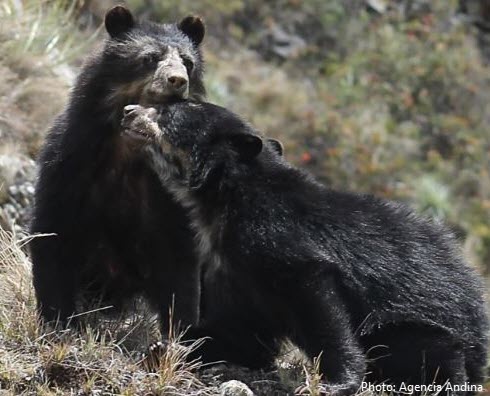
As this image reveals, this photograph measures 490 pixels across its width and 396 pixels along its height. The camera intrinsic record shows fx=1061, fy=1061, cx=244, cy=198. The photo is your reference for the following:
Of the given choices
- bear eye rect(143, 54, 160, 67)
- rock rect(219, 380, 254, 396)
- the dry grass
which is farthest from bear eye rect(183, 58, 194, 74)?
rock rect(219, 380, 254, 396)

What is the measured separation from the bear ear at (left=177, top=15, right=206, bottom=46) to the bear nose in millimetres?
774

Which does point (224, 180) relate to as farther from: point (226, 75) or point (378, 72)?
point (378, 72)

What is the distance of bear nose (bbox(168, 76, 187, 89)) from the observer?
632cm

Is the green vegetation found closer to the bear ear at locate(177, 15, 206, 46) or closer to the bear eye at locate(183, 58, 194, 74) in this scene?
the bear ear at locate(177, 15, 206, 46)

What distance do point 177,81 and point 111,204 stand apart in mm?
843

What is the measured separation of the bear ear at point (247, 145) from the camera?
626 centimetres

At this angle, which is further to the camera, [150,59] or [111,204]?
[150,59]

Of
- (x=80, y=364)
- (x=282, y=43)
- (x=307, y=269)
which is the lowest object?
(x=282, y=43)

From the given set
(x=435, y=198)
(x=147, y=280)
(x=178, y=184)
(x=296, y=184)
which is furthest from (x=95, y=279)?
(x=435, y=198)

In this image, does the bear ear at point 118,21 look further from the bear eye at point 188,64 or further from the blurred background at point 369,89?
the blurred background at point 369,89

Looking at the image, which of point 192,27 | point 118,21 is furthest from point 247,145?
point 118,21

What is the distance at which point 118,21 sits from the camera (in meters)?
6.90

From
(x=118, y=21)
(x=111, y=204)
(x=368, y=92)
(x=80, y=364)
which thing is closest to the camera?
(x=80, y=364)

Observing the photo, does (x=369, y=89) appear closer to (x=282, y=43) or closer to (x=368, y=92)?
(x=368, y=92)
